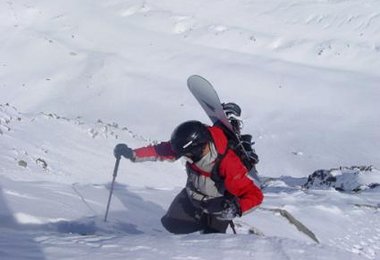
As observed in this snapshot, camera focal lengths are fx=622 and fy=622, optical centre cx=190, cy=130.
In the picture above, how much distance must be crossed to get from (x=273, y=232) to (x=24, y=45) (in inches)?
639

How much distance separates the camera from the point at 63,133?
12031mm

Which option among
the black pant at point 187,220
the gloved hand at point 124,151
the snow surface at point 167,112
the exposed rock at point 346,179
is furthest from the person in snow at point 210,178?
the exposed rock at point 346,179

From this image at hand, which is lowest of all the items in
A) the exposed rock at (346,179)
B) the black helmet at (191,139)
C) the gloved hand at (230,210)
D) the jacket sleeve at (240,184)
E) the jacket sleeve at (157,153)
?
the exposed rock at (346,179)

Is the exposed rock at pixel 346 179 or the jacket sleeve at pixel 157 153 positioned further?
the exposed rock at pixel 346 179

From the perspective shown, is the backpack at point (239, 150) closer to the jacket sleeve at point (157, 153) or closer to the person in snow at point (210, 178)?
the person in snow at point (210, 178)

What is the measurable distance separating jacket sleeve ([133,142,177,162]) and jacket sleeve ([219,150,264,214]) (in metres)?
0.72

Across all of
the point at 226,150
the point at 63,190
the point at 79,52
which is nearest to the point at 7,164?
the point at 63,190

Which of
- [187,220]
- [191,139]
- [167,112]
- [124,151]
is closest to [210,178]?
[191,139]

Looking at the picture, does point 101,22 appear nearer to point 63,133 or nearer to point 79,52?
point 79,52

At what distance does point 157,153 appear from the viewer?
18.5ft

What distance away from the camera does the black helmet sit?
4.92 m

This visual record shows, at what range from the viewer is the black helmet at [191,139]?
4922 mm

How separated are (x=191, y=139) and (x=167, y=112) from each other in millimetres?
13237

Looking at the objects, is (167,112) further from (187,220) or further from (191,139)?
(191,139)
